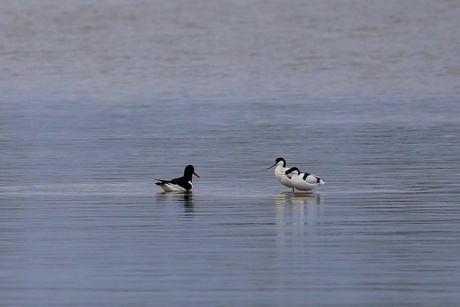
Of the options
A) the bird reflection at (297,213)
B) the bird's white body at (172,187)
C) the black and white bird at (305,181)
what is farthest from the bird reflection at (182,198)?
the black and white bird at (305,181)

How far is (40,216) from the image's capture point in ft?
58.7

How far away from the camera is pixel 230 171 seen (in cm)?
2398

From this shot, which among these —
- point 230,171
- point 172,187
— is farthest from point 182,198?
point 230,171

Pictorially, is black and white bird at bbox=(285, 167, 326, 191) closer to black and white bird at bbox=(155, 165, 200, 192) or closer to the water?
the water

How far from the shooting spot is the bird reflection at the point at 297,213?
16.6 metres

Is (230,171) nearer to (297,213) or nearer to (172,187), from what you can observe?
(172,187)

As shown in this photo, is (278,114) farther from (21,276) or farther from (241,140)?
(21,276)

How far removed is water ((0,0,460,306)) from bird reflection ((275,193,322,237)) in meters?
0.04

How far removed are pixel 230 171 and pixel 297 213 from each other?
5777 mm

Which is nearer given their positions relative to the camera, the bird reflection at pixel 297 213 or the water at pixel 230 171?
the water at pixel 230 171

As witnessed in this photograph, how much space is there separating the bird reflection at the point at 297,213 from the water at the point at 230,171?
0.14 ft

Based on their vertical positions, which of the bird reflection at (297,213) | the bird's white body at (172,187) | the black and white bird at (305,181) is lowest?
the bird reflection at (297,213)

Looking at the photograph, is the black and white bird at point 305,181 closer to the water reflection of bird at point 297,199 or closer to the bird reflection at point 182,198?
the water reflection of bird at point 297,199

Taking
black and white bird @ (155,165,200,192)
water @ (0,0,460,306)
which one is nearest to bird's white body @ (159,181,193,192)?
black and white bird @ (155,165,200,192)
